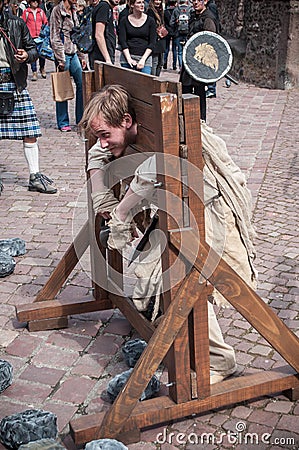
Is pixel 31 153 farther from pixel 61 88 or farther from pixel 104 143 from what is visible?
pixel 104 143

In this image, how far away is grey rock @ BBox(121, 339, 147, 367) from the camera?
12.1 feet

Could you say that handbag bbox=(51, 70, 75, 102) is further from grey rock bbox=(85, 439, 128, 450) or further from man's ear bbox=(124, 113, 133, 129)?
grey rock bbox=(85, 439, 128, 450)

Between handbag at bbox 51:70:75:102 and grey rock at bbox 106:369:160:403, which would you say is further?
handbag at bbox 51:70:75:102

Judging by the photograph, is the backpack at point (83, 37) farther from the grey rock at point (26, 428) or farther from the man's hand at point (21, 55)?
the grey rock at point (26, 428)

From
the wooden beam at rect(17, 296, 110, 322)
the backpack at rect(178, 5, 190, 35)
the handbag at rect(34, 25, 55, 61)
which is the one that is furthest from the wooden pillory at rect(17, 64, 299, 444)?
the backpack at rect(178, 5, 190, 35)

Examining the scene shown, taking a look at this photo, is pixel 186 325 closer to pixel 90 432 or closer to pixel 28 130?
pixel 90 432

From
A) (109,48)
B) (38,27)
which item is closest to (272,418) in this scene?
(109,48)

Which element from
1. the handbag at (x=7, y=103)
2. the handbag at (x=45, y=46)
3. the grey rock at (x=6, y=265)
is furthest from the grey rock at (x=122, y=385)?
the handbag at (x=45, y=46)

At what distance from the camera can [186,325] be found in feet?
9.99

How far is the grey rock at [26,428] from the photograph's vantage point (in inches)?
118

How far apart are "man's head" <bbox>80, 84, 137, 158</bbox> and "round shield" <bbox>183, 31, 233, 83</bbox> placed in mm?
4812

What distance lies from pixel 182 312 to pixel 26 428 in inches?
33.0

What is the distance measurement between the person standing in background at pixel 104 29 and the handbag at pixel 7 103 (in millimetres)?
2747

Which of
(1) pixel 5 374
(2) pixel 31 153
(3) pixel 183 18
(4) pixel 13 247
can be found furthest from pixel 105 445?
(3) pixel 183 18
